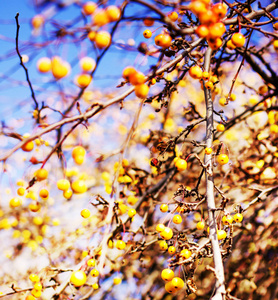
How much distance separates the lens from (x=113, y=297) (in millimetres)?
3949

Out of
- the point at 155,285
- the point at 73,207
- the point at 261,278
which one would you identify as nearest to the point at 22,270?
the point at 73,207

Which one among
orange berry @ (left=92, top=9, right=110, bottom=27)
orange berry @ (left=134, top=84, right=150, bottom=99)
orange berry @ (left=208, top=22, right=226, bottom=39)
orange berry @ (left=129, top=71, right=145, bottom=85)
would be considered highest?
orange berry @ (left=92, top=9, right=110, bottom=27)

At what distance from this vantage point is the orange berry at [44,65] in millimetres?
1674

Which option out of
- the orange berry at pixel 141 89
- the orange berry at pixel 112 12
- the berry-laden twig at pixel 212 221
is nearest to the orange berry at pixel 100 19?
the orange berry at pixel 112 12

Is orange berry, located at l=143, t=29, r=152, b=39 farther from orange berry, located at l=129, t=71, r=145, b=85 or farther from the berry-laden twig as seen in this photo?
orange berry, located at l=129, t=71, r=145, b=85

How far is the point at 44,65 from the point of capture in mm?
1677

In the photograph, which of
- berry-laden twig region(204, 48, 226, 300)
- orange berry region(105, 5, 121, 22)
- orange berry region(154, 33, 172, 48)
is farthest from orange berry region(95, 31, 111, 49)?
berry-laden twig region(204, 48, 226, 300)

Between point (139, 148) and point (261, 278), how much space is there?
317 cm

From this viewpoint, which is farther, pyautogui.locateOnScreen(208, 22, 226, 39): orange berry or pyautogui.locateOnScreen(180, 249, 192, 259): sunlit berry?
pyautogui.locateOnScreen(180, 249, 192, 259): sunlit berry

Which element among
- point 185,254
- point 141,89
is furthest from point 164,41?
point 185,254

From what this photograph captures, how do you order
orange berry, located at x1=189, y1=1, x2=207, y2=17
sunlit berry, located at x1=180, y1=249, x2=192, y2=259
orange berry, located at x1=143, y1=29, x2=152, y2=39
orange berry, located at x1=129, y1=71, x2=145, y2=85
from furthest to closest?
1. orange berry, located at x1=143, y1=29, x2=152, y2=39
2. sunlit berry, located at x1=180, y1=249, x2=192, y2=259
3. orange berry, located at x1=129, y1=71, x2=145, y2=85
4. orange berry, located at x1=189, y1=1, x2=207, y2=17

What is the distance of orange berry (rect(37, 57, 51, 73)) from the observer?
5.49 ft

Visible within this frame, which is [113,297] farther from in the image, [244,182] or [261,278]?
[244,182]

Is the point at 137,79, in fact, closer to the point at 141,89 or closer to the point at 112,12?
the point at 141,89
